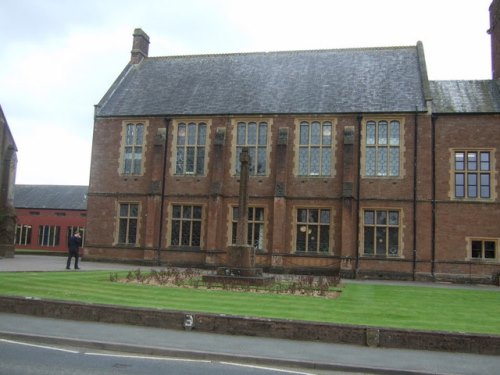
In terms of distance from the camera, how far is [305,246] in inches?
1129

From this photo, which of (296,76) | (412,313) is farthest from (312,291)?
(296,76)

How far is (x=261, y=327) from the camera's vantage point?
10.8 meters

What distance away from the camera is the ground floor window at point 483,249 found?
26672mm

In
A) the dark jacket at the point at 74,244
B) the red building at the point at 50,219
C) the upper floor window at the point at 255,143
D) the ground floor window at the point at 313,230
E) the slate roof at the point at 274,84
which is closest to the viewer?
the dark jacket at the point at 74,244

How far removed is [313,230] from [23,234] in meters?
41.1

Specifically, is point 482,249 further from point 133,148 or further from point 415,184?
point 133,148

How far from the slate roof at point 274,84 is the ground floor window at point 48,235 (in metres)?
28.2

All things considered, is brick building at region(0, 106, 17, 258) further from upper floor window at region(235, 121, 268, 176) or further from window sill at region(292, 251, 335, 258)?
window sill at region(292, 251, 335, 258)

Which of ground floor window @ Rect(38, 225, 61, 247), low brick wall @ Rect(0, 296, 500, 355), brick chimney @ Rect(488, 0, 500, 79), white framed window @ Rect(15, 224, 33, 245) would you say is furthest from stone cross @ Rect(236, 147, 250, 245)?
white framed window @ Rect(15, 224, 33, 245)

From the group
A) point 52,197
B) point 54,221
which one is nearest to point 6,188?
point 54,221

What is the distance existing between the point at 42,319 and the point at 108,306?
155 centimetres

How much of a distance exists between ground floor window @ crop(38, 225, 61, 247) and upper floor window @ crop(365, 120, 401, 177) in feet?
132

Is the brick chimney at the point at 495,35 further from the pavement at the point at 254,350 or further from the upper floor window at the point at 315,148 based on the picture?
the pavement at the point at 254,350

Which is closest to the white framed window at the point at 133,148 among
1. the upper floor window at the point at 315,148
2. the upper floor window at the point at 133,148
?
the upper floor window at the point at 133,148
